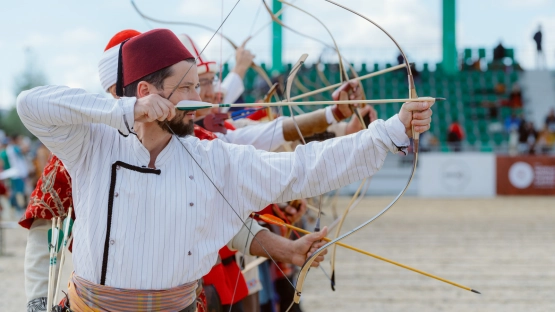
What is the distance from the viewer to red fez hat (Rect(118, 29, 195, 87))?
1814 mm

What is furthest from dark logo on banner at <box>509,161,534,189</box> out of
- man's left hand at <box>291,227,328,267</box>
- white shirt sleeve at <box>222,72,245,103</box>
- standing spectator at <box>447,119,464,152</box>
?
man's left hand at <box>291,227,328,267</box>

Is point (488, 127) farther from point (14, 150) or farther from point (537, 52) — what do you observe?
point (14, 150)

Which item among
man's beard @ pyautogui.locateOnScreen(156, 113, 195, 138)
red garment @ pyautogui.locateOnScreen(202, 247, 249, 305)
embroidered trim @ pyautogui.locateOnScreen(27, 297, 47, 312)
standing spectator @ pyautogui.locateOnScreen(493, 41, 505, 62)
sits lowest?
red garment @ pyautogui.locateOnScreen(202, 247, 249, 305)

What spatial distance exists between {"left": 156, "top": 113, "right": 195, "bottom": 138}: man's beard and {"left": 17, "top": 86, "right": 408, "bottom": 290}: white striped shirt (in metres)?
0.02

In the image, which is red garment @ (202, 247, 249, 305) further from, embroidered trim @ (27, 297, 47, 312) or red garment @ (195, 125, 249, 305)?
embroidered trim @ (27, 297, 47, 312)

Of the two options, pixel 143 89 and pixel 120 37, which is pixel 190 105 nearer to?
pixel 143 89

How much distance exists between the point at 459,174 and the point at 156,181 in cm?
1395

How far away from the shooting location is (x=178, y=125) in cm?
180

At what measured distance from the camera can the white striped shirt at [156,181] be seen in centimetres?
164

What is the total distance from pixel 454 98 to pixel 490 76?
1325mm

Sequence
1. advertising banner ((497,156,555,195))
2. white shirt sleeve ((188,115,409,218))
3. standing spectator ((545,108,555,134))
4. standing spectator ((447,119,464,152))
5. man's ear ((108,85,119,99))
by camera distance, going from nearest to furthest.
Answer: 1. white shirt sleeve ((188,115,409,218))
2. man's ear ((108,85,119,99))
3. advertising banner ((497,156,555,195))
4. standing spectator ((447,119,464,152))
5. standing spectator ((545,108,555,134))

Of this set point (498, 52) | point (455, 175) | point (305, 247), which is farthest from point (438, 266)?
point (498, 52)

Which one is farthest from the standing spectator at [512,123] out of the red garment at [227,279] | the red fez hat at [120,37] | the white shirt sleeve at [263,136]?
the red fez hat at [120,37]

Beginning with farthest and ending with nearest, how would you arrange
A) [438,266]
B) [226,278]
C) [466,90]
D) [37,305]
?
1. [466,90]
2. [438,266]
3. [226,278]
4. [37,305]
